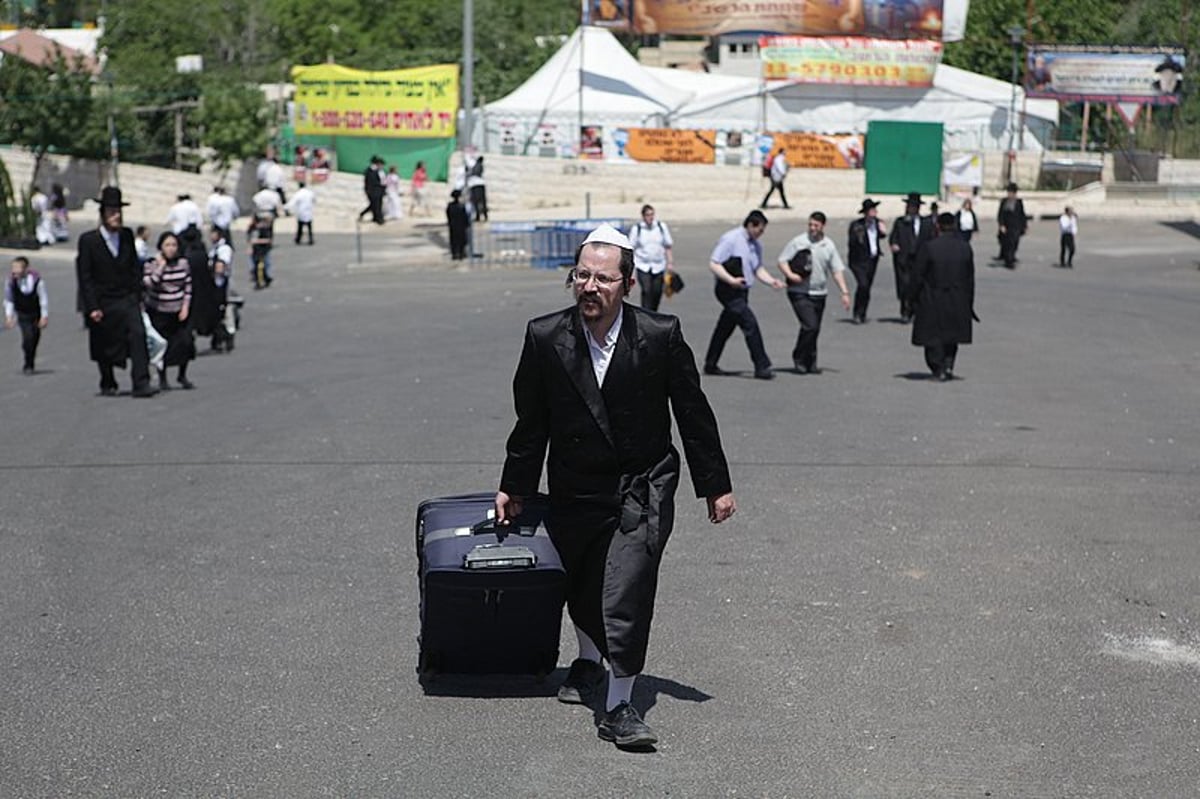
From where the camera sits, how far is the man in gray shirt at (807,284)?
17000 mm

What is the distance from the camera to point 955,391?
1600cm

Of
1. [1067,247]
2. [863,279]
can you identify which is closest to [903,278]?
[863,279]

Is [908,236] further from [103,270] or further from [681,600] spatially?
[681,600]

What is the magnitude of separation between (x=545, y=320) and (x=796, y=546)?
3501mm

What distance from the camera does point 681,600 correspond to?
8.15 meters

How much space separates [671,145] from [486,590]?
42081mm

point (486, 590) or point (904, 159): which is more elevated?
point (904, 159)

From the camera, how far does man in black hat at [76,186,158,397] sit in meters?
14.9

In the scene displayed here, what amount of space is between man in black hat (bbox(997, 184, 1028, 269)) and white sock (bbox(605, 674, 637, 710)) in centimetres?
2585

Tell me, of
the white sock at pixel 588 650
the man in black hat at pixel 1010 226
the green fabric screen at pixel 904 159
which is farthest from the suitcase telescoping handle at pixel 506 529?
the green fabric screen at pixel 904 159

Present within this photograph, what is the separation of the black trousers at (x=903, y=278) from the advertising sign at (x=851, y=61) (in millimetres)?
29111

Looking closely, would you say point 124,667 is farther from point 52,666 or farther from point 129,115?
point 129,115

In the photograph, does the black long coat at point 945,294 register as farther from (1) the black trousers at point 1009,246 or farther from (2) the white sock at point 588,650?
(1) the black trousers at point 1009,246

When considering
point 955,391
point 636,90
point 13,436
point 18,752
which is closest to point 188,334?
point 13,436
